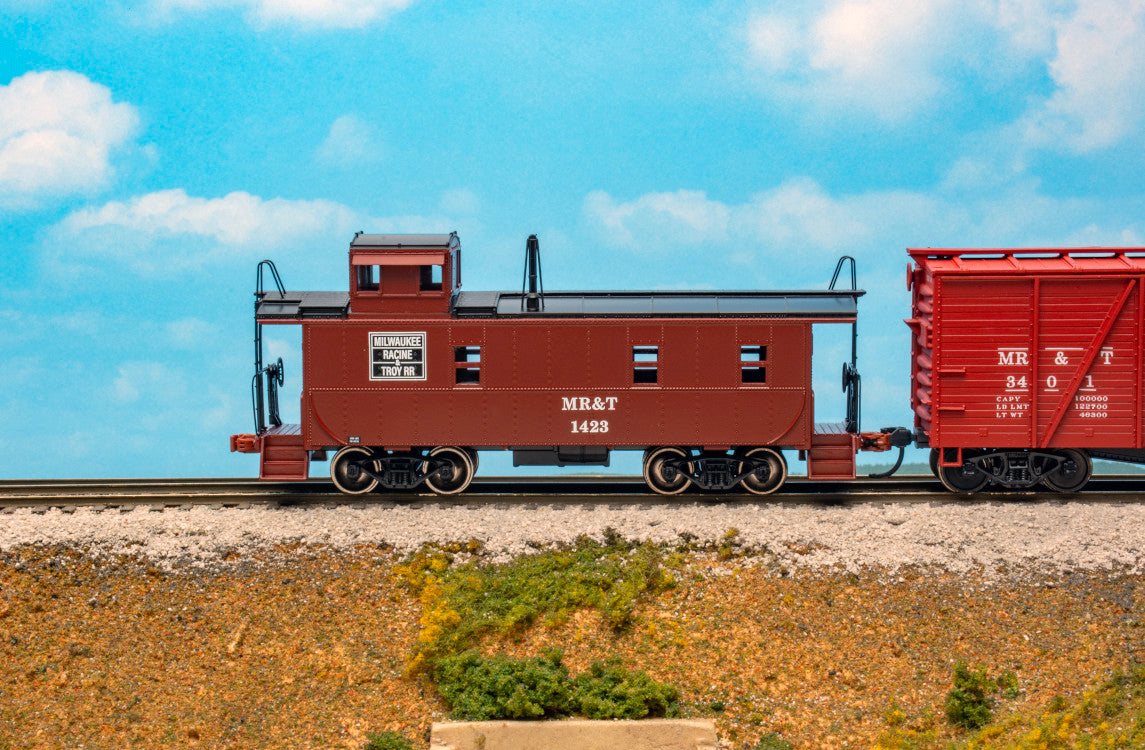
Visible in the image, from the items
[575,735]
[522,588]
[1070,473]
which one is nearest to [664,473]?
[522,588]

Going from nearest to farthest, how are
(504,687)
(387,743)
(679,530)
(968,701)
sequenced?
(387,743) → (968,701) → (504,687) → (679,530)

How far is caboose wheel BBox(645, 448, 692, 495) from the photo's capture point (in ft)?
60.8

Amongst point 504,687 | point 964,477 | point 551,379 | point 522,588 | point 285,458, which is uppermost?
point 551,379

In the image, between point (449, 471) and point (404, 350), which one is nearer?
point (404, 350)

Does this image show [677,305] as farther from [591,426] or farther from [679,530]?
[679,530]

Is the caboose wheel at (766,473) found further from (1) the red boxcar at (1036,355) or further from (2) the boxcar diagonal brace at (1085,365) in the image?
(2) the boxcar diagonal brace at (1085,365)

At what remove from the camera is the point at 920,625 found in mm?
14156

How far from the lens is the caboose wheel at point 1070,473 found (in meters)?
18.7

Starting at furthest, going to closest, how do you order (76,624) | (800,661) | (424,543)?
(424,543), (76,624), (800,661)

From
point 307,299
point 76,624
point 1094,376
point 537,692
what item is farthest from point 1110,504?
point 76,624

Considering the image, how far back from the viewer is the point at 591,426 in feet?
60.0

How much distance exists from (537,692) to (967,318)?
10.7m

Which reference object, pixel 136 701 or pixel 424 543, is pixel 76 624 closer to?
pixel 136 701

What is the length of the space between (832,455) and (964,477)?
251 cm
